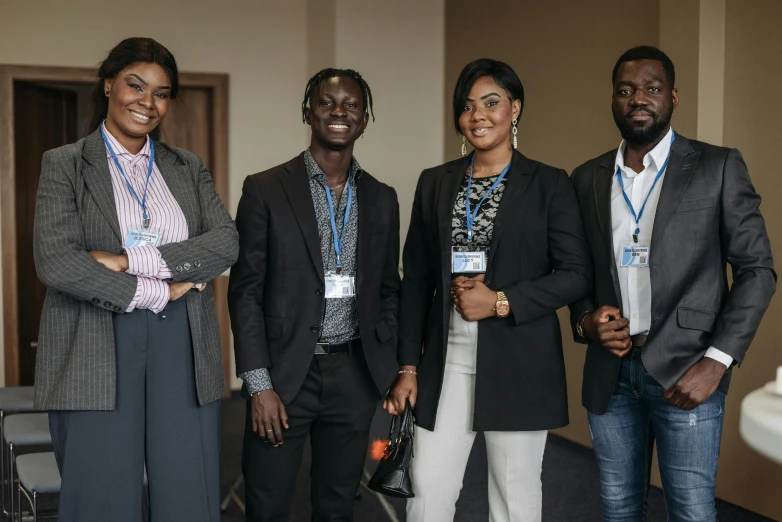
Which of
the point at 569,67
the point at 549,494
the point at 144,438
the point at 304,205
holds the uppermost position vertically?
the point at 569,67

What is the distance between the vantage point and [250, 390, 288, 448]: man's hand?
2.51 metres

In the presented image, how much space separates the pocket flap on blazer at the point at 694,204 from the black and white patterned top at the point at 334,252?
1014 millimetres

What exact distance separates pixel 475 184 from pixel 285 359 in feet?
2.70

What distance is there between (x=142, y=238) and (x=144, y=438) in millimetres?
575

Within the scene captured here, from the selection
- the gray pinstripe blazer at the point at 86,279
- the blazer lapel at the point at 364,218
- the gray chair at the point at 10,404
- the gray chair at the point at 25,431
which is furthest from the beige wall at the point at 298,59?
the gray pinstripe blazer at the point at 86,279

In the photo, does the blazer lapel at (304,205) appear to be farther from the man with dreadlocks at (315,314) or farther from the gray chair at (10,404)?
the gray chair at (10,404)

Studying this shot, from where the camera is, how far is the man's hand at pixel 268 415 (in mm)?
2514

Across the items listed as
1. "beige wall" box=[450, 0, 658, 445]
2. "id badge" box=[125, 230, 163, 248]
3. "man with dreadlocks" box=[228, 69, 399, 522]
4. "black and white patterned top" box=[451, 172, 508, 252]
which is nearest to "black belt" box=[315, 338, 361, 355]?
"man with dreadlocks" box=[228, 69, 399, 522]

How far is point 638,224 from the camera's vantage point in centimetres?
252

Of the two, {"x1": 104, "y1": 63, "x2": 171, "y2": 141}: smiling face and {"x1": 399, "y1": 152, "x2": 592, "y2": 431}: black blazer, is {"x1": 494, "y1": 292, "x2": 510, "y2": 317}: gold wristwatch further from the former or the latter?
{"x1": 104, "y1": 63, "x2": 171, "y2": 141}: smiling face

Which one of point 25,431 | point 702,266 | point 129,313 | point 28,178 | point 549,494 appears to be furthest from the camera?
point 28,178

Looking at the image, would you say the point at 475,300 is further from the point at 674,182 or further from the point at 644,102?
the point at 644,102

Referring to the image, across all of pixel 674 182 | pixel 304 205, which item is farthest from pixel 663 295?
pixel 304 205

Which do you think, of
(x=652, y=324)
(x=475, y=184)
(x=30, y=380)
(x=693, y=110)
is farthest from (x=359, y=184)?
(x=30, y=380)
